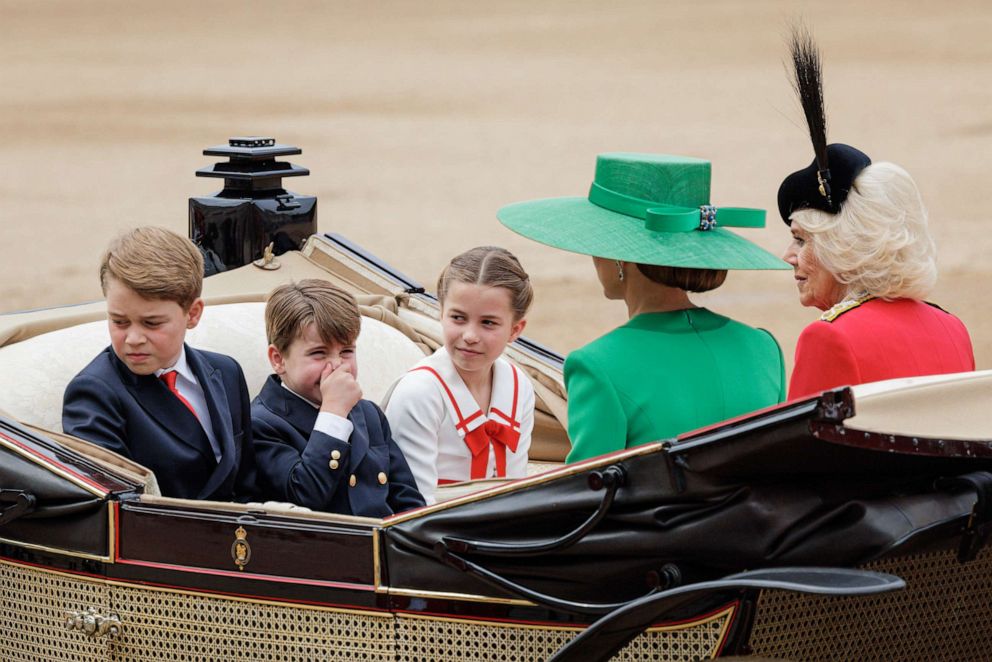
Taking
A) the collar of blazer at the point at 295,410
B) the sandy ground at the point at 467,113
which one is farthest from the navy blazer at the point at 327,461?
the sandy ground at the point at 467,113

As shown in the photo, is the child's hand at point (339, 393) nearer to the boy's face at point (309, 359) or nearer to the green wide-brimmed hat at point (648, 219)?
the boy's face at point (309, 359)

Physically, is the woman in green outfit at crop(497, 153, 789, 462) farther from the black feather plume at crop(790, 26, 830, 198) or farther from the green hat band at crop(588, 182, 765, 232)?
the black feather plume at crop(790, 26, 830, 198)

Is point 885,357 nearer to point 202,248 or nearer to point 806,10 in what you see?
point 202,248

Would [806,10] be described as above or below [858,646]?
above

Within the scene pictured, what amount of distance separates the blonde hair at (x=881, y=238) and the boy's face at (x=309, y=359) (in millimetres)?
878

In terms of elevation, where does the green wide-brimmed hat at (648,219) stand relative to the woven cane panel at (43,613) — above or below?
above

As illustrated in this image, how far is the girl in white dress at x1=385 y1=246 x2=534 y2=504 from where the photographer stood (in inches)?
111

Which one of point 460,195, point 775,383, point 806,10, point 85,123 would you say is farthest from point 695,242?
point 806,10

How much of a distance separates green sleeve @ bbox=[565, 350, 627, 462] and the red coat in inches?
13.3

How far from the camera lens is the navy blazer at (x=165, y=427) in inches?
102

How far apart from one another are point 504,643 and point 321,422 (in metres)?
0.60

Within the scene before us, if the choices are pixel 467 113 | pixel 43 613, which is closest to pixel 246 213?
pixel 43 613

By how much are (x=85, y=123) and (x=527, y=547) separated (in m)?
13.8

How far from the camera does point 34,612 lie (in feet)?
8.30
